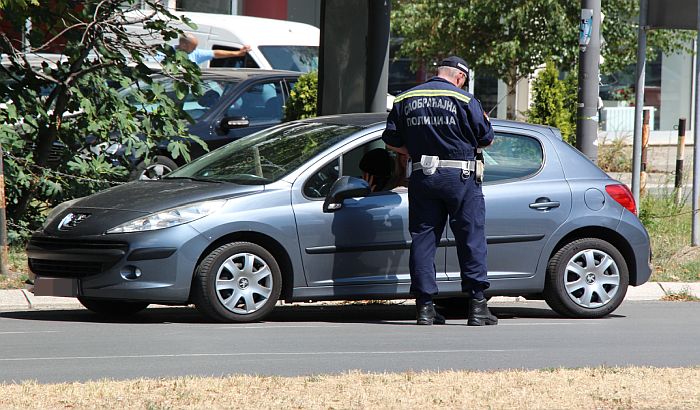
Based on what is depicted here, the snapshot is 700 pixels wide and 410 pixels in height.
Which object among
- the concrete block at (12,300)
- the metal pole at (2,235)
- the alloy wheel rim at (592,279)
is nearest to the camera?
the alloy wheel rim at (592,279)

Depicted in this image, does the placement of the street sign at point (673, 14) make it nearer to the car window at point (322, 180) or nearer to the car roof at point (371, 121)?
the car roof at point (371, 121)

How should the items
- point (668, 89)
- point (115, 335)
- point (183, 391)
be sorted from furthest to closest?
point (668, 89) → point (115, 335) → point (183, 391)

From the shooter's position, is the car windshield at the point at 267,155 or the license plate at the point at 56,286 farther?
the car windshield at the point at 267,155

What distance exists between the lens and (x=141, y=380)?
6363mm

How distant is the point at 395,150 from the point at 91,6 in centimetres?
419

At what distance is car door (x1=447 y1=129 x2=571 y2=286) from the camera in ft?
29.6

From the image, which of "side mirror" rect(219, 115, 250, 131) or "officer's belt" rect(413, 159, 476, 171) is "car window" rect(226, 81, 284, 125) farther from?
"officer's belt" rect(413, 159, 476, 171)

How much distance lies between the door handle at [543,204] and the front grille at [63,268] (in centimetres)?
291

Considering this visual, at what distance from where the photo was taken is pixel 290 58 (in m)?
19.6

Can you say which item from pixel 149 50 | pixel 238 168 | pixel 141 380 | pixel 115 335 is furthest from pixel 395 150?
pixel 149 50

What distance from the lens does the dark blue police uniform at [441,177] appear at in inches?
336

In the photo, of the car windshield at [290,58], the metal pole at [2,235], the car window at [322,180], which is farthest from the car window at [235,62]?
the car window at [322,180]

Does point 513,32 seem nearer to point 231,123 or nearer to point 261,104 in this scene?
point 261,104

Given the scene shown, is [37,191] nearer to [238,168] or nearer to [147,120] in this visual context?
[147,120]
